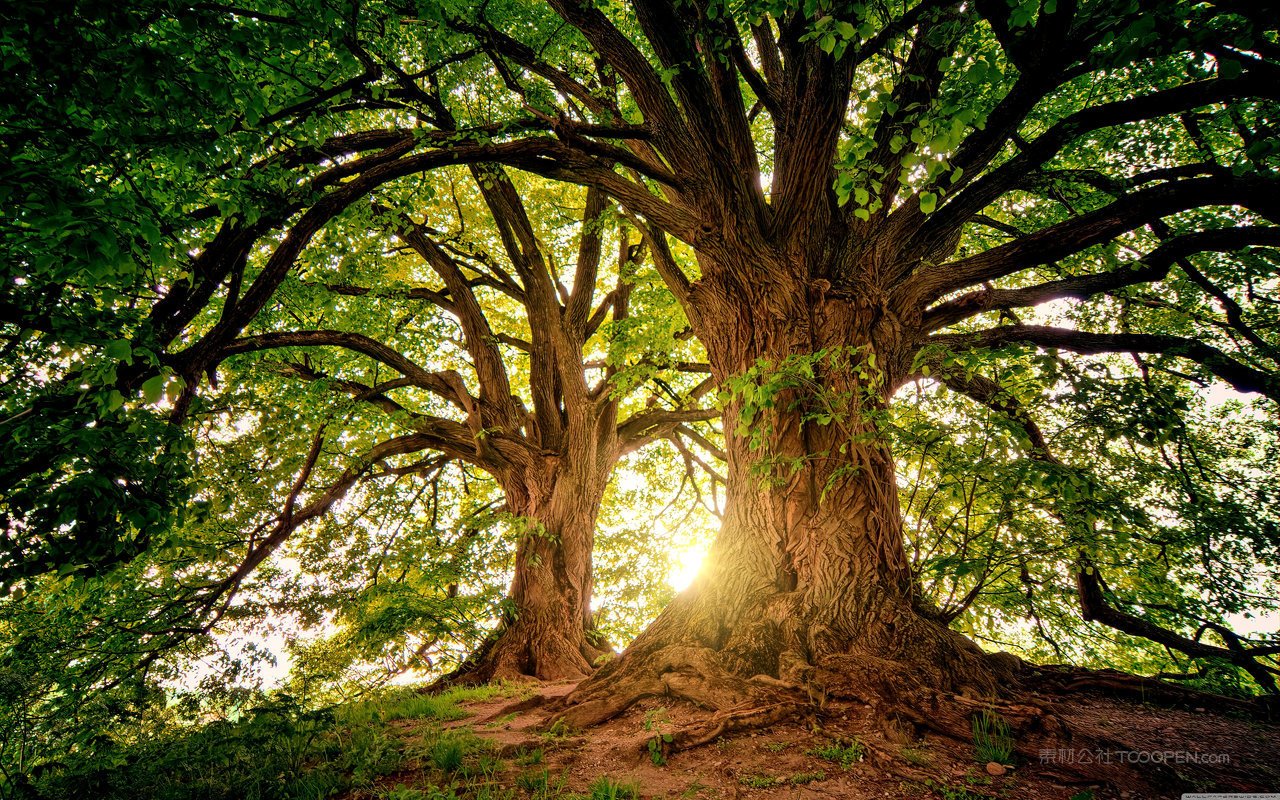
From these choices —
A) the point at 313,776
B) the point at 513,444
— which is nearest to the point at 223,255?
the point at 313,776

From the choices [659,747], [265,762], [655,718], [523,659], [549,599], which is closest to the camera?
[659,747]

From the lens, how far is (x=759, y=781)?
251 centimetres

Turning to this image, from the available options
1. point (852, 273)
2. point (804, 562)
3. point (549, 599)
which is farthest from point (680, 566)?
point (852, 273)

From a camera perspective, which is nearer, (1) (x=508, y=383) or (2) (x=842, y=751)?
(2) (x=842, y=751)

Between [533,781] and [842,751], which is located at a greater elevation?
[842,751]

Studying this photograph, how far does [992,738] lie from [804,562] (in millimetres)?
1464

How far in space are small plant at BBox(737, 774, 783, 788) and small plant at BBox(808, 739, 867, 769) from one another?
34cm

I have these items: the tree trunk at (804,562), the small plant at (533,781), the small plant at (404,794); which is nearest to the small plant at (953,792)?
the tree trunk at (804,562)

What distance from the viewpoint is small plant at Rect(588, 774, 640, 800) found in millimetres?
2428

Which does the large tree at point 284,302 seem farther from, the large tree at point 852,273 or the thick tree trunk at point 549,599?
the large tree at point 852,273

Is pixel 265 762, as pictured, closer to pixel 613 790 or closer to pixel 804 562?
pixel 613 790

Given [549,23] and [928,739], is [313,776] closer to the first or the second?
[928,739]

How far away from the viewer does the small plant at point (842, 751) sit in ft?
8.56

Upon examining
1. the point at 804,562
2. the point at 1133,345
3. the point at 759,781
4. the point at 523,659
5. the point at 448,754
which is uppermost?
the point at 1133,345
